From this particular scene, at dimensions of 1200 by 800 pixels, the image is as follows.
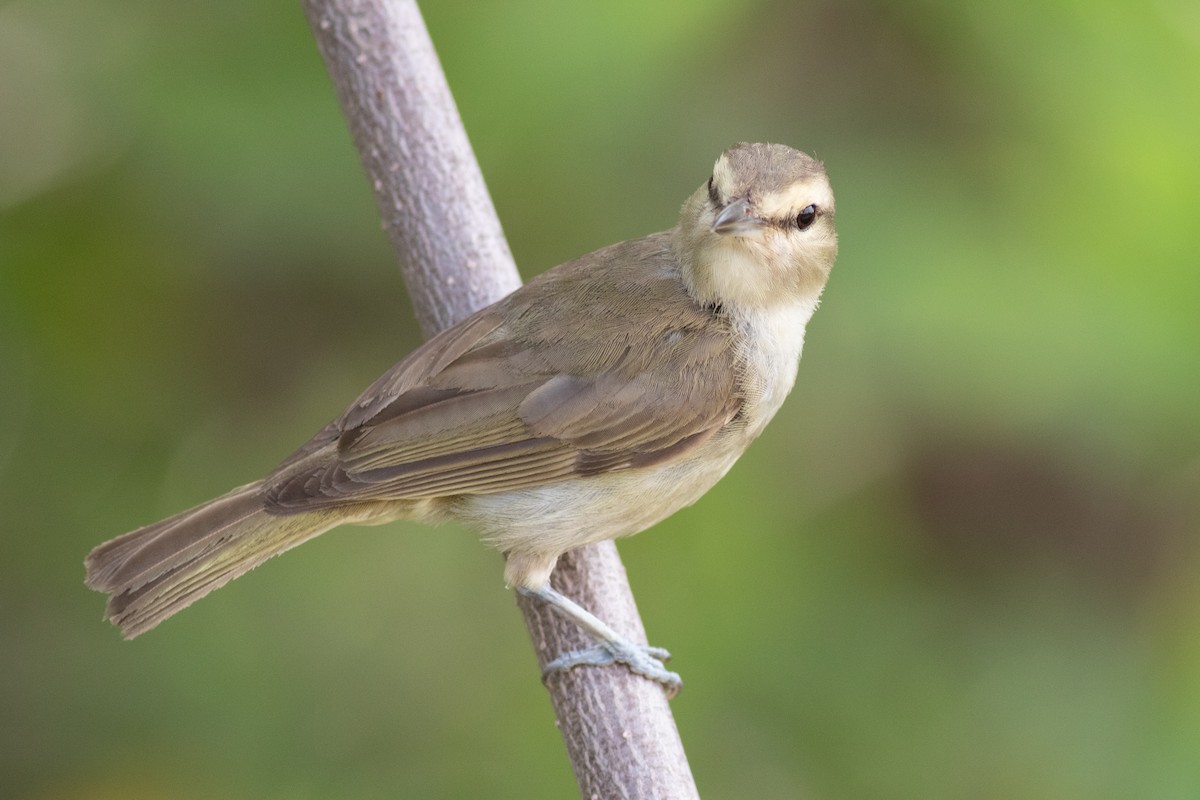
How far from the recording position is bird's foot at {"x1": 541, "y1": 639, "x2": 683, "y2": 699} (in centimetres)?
354

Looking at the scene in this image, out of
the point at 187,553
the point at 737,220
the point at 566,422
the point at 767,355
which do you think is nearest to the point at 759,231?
the point at 737,220

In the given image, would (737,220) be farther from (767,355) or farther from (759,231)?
(767,355)

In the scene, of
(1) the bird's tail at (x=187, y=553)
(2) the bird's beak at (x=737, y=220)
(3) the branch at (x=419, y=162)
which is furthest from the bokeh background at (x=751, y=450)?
(2) the bird's beak at (x=737, y=220)

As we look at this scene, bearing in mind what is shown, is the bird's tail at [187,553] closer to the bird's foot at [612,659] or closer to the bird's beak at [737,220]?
the bird's foot at [612,659]

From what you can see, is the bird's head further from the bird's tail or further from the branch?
the bird's tail

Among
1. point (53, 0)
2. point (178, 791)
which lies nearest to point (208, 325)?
point (53, 0)

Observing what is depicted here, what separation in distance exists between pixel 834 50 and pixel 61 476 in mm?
2631

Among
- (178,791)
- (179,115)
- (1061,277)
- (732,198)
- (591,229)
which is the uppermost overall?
(179,115)

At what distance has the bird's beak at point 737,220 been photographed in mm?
3469

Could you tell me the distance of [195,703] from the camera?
4043 millimetres

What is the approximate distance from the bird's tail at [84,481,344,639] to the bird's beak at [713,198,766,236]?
3.98 ft

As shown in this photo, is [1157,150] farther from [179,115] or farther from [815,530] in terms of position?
[179,115]

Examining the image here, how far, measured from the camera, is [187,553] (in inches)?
141

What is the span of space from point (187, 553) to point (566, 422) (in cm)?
99
